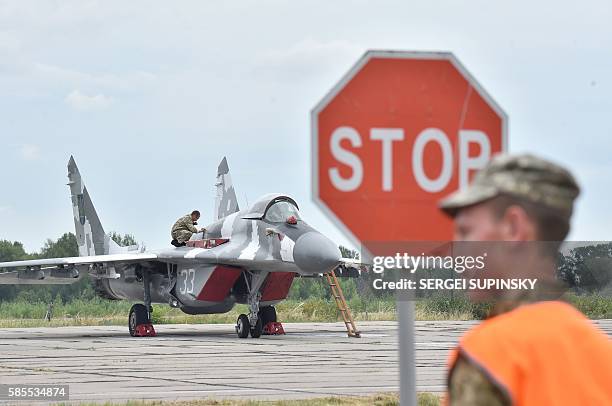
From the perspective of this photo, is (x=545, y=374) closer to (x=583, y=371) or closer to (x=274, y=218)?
(x=583, y=371)

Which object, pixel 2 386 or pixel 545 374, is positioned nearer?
pixel 545 374

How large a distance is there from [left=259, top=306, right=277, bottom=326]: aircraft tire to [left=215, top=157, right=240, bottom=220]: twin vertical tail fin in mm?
4286

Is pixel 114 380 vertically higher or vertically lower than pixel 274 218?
lower

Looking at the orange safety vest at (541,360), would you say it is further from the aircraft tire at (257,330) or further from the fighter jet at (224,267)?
the aircraft tire at (257,330)

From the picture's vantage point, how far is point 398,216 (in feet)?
13.5

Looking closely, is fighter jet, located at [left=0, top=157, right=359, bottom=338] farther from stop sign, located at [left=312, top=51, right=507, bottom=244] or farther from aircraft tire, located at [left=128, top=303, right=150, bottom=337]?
stop sign, located at [left=312, top=51, right=507, bottom=244]

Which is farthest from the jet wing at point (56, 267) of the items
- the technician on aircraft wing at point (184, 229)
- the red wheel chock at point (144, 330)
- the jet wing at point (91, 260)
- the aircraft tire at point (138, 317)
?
the red wheel chock at point (144, 330)

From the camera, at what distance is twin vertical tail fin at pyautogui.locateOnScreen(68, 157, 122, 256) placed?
36188 mm

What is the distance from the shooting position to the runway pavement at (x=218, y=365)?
44.2ft

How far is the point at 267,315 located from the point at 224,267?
7.04 ft

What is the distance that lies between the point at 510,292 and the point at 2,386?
12.8 m

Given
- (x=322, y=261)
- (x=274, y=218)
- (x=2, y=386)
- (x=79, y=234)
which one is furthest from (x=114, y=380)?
(x=79, y=234)

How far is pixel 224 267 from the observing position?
2602cm

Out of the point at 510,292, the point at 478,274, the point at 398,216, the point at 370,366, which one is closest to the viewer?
the point at 510,292
